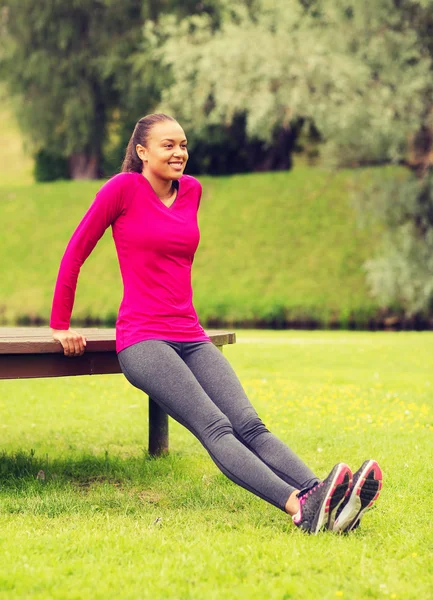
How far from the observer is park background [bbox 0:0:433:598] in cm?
409

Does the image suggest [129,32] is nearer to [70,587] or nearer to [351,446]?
[351,446]

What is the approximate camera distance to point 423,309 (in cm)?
2405

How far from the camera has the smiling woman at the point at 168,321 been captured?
4520 millimetres

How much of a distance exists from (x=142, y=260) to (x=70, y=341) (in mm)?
630

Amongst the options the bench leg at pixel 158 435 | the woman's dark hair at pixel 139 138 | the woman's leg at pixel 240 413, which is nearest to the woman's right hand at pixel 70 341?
the woman's leg at pixel 240 413

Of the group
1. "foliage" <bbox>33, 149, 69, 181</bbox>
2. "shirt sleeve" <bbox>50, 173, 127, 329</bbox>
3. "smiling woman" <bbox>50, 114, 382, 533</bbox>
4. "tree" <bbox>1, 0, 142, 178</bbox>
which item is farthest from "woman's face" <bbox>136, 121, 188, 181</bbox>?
"foliage" <bbox>33, 149, 69, 181</bbox>

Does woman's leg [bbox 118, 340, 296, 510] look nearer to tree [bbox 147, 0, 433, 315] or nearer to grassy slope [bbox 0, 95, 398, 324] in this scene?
tree [bbox 147, 0, 433, 315]

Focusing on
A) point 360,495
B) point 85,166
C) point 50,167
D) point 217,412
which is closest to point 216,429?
point 217,412

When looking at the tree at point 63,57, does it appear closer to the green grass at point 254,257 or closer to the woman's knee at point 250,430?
the green grass at point 254,257

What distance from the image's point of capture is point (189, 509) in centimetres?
493

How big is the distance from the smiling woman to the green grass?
68.5 feet

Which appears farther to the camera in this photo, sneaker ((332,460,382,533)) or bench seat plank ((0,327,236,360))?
bench seat plank ((0,327,236,360))

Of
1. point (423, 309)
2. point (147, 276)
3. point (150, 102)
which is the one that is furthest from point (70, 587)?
point (150, 102)

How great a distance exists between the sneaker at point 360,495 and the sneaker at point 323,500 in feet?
0.11
